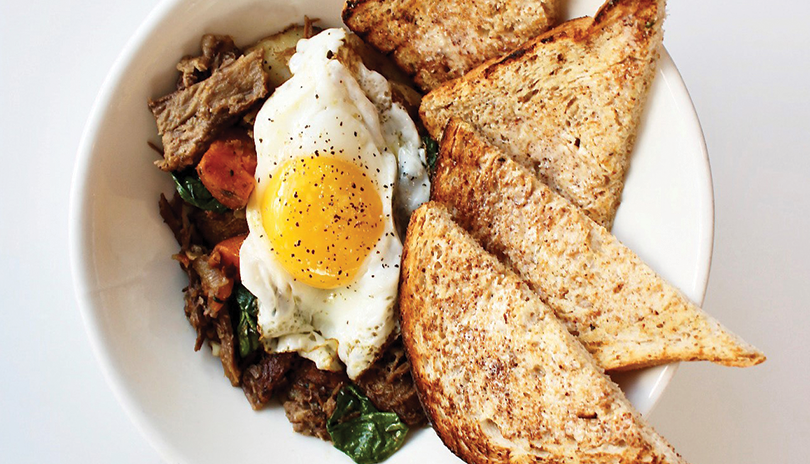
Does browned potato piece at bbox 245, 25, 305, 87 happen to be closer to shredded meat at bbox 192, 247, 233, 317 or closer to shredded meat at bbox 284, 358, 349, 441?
Answer: shredded meat at bbox 192, 247, 233, 317

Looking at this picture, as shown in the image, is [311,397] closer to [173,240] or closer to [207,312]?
[207,312]

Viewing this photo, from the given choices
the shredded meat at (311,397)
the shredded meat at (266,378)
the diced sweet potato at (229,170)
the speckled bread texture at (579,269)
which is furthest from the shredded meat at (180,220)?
the speckled bread texture at (579,269)

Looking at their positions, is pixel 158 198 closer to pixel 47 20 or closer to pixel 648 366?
pixel 47 20

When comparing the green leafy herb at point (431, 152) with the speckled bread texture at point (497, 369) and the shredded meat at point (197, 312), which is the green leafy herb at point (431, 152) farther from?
the shredded meat at point (197, 312)

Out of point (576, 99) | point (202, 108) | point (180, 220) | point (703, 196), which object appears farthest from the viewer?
point (180, 220)

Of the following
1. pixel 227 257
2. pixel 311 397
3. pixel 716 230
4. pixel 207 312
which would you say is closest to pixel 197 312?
pixel 207 312
